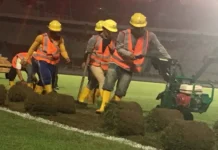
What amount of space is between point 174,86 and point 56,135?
369cm

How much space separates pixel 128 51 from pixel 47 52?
7.70ft

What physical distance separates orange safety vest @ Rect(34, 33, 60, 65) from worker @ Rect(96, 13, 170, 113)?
1814 millimetres

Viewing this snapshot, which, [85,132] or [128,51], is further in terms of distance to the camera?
[128,51]

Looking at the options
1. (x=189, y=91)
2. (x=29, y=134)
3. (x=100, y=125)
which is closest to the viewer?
(x=29, y=134)

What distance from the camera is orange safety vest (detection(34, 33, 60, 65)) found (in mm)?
12453

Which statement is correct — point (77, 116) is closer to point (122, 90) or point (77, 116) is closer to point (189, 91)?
point (122, 90)

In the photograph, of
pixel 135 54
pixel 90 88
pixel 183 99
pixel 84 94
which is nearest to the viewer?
pixel 183 99

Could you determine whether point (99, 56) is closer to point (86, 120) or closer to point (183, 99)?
point (183, 99)

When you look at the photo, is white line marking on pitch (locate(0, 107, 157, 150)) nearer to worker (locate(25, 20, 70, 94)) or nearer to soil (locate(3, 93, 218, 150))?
soil (locate(3, 93, 218, 150))

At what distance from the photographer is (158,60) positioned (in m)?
10.6

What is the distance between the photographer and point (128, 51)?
10.8 meters

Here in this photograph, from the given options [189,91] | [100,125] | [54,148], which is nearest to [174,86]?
[189,91]

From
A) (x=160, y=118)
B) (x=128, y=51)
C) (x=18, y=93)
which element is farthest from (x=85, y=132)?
(x=18, y=93)

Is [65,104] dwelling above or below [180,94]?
below
